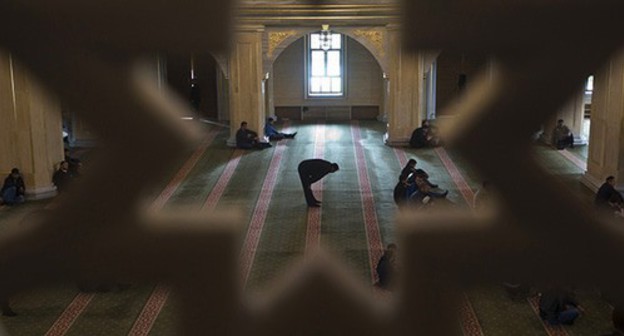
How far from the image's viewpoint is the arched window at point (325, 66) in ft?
56.7

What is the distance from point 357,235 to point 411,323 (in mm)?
7781

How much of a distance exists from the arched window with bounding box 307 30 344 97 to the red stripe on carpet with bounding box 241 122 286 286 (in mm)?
4500

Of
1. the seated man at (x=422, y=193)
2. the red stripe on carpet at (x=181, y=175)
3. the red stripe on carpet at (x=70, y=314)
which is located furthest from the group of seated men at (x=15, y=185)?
the seated man at (x=422, y=193)

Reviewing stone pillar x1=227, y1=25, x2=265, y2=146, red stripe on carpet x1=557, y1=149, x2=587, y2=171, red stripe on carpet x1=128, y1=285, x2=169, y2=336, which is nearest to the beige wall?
stone pillar x1=227, y1=25, x2=265, y2=146

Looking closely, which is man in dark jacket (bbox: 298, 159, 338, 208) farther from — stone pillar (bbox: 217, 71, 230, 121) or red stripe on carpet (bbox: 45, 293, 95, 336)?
stone pillar (bbox: 217, 71, 230, 121)

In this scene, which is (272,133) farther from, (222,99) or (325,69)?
(325,69)

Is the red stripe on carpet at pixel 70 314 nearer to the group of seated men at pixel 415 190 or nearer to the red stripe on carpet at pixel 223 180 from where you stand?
the red stripe on carpet at pixel 223 180

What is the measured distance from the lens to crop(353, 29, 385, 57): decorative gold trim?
46.0 feet

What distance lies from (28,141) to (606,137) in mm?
7131

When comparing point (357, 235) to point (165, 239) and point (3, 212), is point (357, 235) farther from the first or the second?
point (165, 239)

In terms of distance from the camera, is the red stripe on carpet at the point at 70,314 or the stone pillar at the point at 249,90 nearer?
the red stripe on carpet at the point at 70,314

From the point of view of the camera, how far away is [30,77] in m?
0.88

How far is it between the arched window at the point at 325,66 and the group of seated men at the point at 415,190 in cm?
802

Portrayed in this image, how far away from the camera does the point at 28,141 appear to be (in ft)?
32.8
